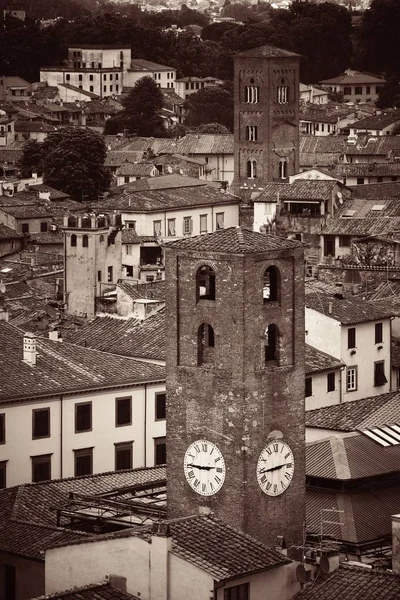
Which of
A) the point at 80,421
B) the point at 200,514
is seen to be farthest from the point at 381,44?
the point at 200,514

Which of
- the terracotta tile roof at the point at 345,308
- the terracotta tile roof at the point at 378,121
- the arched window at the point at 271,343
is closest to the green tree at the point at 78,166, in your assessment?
the terracotta tile roof at the point at 378,121

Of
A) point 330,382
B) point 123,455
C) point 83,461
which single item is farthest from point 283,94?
point 83,461

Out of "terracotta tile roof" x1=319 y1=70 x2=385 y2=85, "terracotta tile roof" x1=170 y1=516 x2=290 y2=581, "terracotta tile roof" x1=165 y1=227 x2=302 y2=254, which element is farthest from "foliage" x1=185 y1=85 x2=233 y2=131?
"terracotta tile roof" x1=170 y1=516 x2=290 y2=581

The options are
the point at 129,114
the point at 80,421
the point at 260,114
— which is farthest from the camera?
the point at 129,114

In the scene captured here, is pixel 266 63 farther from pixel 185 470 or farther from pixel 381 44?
pixel 185 470

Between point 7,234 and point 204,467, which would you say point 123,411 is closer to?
point 204,467

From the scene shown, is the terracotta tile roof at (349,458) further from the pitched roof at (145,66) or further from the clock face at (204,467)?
the pitched roof at (145,66)
